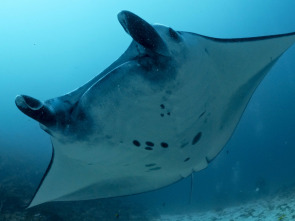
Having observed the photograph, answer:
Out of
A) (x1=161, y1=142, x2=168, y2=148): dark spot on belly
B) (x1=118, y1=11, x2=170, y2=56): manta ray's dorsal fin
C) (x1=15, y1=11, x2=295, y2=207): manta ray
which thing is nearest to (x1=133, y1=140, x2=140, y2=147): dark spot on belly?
(x1=15, y1=11, x2=295, y2=207): manta ray

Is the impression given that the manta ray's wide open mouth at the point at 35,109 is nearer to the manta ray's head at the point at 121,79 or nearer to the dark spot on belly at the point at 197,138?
the manta ray's head at the point at 121,79

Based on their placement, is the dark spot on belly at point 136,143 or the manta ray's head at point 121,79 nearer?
the manta ray's head at point 121,79

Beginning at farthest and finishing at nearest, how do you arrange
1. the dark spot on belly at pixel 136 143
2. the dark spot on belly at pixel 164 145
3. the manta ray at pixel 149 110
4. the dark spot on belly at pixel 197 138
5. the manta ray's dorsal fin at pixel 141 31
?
the dark spot on belly at pixel 197 138 < the dark spot on belly at pixel 164 145 < the dark spot on belly at pixel 136 143 < the manta ray at pixel 149 110 < the manta ray's dorsal fin at pixel 141 31

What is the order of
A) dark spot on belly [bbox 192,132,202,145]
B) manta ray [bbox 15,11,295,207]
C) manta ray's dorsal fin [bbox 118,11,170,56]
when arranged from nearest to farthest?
manta ray's dorsal fin [bbox 118,11,170,56]
manta ray [bbox 15,11,295,207]
dark spot on belly [bbox 192,132,202,145]

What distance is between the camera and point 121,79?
6.63 feet

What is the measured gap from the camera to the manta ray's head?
199 cm

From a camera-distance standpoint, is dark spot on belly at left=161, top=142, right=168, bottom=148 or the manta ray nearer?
the manta ray

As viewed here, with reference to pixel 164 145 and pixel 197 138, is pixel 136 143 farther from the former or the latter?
pixel 197 138

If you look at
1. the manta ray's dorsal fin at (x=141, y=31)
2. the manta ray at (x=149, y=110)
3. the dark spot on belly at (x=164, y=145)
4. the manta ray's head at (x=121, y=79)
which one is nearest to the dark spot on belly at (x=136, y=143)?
the manta ray at (x=149, y=110)

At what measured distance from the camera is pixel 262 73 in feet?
10.4

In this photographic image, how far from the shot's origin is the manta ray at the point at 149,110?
81.6 inches

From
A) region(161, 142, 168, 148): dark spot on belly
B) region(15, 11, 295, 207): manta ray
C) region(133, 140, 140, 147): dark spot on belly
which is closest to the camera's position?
region(15, 11, 295, 207): manta ray

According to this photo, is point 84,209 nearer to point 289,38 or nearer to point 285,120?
point 289,38

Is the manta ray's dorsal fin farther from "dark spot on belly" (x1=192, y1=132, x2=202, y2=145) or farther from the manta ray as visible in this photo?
"dark spot on belly" (x1=192, y1=132, x2=202, y2=145)
